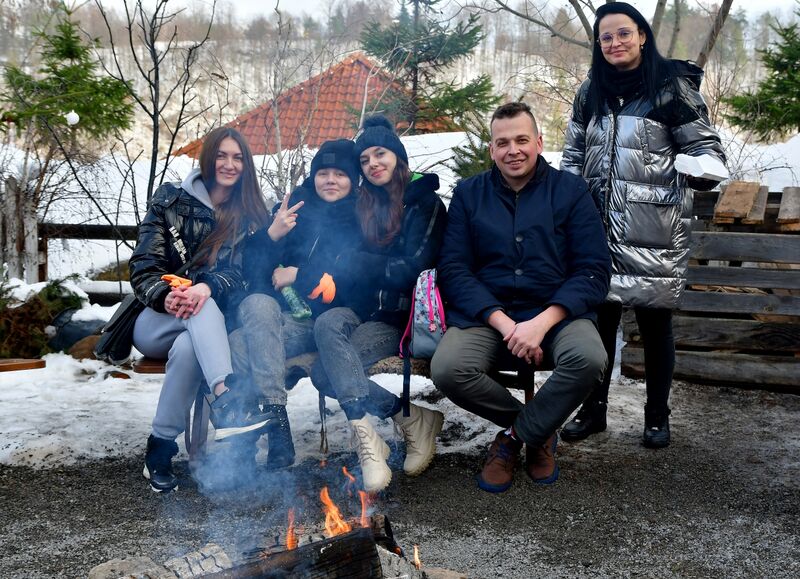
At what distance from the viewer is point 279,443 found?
3.45 metres

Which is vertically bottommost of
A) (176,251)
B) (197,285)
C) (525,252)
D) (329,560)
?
(329,560)

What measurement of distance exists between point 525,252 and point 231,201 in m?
1.52

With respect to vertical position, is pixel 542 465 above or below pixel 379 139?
below

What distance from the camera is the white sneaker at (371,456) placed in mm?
3184

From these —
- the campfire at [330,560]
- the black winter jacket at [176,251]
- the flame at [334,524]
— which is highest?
the black winter jacket at [176,251]

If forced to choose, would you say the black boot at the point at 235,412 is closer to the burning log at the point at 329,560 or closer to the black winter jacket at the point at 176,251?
the black winter jacket at the point at 176,251

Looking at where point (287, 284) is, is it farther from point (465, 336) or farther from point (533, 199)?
point (533, 199)

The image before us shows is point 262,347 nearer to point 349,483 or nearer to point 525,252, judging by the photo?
point 349,483

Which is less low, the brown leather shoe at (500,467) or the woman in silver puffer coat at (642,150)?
the woman in silver puffer coat at (642,150)

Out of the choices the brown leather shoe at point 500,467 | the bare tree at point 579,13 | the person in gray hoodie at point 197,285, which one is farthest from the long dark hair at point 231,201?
the bare tree at point 579,13

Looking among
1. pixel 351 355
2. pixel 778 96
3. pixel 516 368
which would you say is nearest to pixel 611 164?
pixel 516 368

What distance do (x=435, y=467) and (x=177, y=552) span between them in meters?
1.37

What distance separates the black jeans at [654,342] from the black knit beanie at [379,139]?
4.47ft

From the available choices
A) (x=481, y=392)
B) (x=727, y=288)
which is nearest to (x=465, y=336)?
(x=481, y=392)
